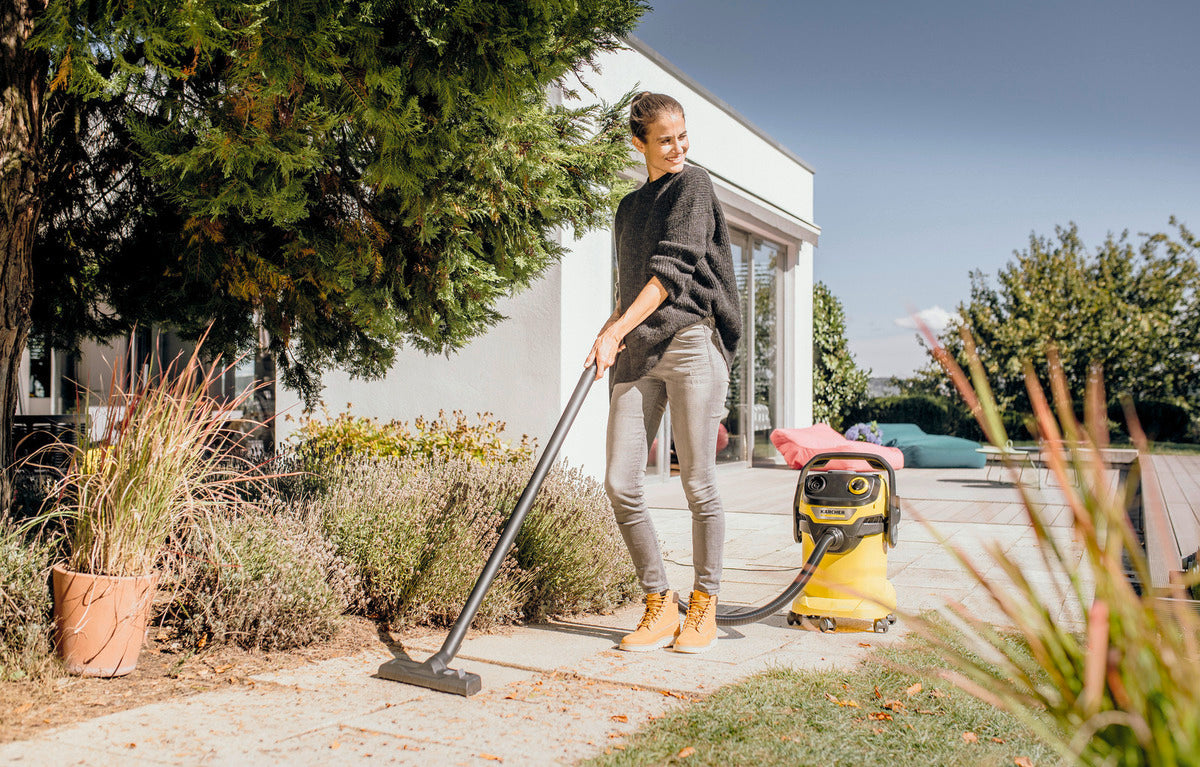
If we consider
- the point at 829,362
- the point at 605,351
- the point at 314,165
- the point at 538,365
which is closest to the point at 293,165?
the point at 314,165

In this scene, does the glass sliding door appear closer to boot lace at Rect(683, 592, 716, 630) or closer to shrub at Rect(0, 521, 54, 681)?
boot lace at Rect(683, 592, 716, 630)

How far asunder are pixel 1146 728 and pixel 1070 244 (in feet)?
85.8

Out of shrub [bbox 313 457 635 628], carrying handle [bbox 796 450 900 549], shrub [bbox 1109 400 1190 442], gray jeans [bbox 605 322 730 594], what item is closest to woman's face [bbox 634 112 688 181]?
gray jeans [bbox 605 322 730 594]

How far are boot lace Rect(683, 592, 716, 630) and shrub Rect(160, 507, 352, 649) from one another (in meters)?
1.20

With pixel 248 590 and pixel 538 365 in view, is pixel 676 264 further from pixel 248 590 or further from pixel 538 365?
pixel 538 365

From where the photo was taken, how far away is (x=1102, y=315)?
21.6m

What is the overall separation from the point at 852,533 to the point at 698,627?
0.73 m

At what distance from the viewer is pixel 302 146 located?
3236mm

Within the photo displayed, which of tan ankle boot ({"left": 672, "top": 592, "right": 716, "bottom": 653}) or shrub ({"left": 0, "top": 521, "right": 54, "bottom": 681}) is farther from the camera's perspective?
tan ankle boot ({"left": 672, "top": 592, "right": 716, "bottom": 653})

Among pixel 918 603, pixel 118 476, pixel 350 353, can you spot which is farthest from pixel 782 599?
pixel 350 353

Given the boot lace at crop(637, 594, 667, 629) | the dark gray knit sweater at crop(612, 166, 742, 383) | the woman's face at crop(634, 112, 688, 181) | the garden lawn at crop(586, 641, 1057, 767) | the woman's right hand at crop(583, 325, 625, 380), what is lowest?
the garden lawn at crop(586, 641, 1057, 767)

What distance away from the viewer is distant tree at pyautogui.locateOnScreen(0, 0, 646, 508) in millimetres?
2883

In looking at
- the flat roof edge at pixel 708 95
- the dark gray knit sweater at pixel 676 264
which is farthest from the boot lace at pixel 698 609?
the flat roof edge at pixel 708 95

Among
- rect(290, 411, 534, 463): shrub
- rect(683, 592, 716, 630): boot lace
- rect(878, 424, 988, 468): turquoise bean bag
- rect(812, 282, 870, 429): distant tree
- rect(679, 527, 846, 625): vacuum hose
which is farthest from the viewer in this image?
rect(812, 282, 870, 429): distant tree
